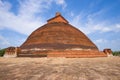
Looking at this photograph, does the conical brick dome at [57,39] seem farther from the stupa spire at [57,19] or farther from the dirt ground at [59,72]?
the dirt ground at [59,72]

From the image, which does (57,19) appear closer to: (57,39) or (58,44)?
(57,39)

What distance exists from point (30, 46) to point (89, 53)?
8575 millimetres

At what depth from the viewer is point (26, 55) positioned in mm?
21234

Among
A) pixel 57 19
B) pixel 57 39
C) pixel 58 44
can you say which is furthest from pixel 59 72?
pixel 57 19

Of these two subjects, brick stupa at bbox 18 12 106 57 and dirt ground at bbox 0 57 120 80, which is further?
brick stupa at bbox 18 12 106 57

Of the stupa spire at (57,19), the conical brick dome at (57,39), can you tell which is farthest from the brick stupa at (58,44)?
the stupa spire at (57,19)

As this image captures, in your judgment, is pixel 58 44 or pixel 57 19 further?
pixel 57 19

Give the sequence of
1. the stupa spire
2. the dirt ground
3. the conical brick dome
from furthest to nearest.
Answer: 1. the stupa spire
2. the conical brick dome
3. the dirt ground

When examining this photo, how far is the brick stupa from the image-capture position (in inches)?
801

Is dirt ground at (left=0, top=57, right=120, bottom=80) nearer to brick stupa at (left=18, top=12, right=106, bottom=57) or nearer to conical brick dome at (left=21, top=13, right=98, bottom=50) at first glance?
brick stupa at (left=18, top=12, right=106, bottom=57)

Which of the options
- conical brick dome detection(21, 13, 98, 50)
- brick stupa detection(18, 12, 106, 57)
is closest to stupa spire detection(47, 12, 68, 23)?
conical brick dome detection(21, 13, 98, 50)

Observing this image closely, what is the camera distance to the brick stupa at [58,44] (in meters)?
20.3

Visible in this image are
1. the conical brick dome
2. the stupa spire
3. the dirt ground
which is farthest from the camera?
the stupa spire

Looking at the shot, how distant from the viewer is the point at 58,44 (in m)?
Result: 21.1
